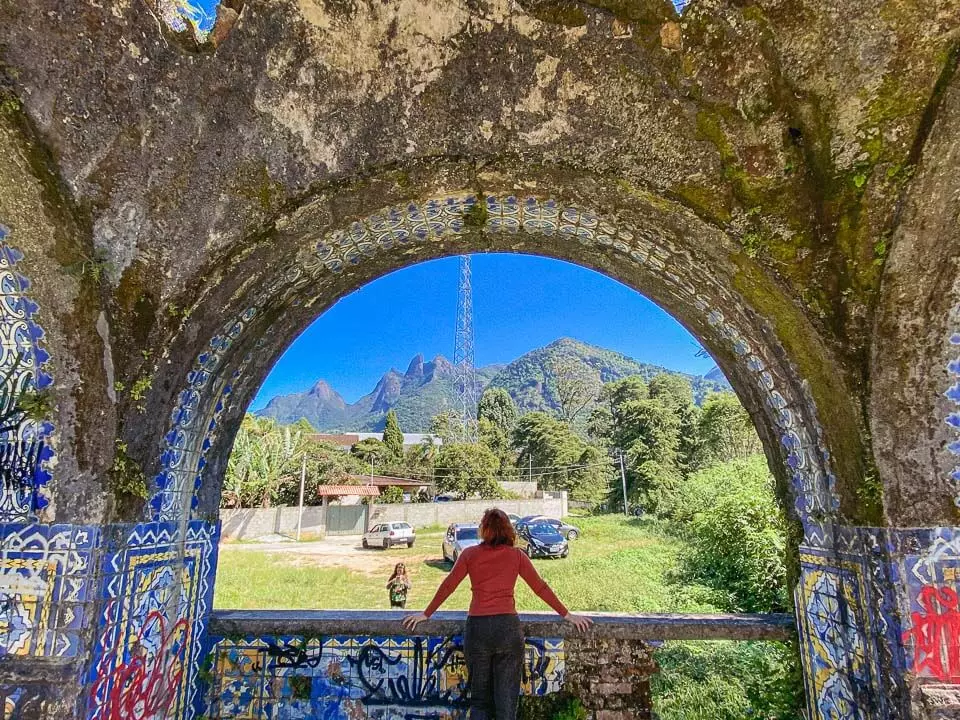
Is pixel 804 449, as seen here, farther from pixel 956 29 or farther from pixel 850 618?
pixel 956 29

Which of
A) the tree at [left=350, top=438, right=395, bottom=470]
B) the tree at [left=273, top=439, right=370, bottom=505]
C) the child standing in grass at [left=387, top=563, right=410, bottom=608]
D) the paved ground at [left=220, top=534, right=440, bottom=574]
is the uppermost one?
the tree at [left=350, top=438, right=395, bottom=470]

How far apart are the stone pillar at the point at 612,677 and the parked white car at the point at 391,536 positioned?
18078 mm

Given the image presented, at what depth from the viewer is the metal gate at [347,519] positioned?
27.3m

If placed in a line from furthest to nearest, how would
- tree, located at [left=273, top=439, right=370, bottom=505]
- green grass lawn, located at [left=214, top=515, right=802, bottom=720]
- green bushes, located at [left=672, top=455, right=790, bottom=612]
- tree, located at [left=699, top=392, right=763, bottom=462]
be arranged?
tree, located at [left=273, top=439, right=370, bottom=505]
tree, located at [left=699, top=392, right=763, bottom=462]
green bushes, located at [left=672, top=455, right=790, bottom=612]
green grass lawn, located at [left=214, top=515, right=802, bottom=720]

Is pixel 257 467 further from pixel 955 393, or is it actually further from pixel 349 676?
pixel 955 393

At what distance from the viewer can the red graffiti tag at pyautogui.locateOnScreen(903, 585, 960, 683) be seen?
2.41 m

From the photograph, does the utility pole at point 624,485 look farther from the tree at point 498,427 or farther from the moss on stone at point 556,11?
the moss on stone at point 556,11

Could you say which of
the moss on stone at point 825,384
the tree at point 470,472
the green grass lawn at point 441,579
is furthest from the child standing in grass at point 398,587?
the tree at point 470,472

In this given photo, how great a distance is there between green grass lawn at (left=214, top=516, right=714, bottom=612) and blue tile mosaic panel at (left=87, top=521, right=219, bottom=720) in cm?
713

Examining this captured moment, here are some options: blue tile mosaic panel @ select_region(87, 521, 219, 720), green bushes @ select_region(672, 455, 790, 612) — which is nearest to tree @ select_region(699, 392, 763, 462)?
green bushes @ select_region(672, 455, 790, 612)

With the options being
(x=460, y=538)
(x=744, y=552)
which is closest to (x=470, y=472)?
(x=460, y=538)

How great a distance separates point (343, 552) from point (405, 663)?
→ 695 inches

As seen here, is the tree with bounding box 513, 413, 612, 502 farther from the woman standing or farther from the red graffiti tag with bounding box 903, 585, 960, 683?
the red graffiti tag with bounding box 903, 585, 960, 683

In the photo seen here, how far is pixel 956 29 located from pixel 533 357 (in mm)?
141385
